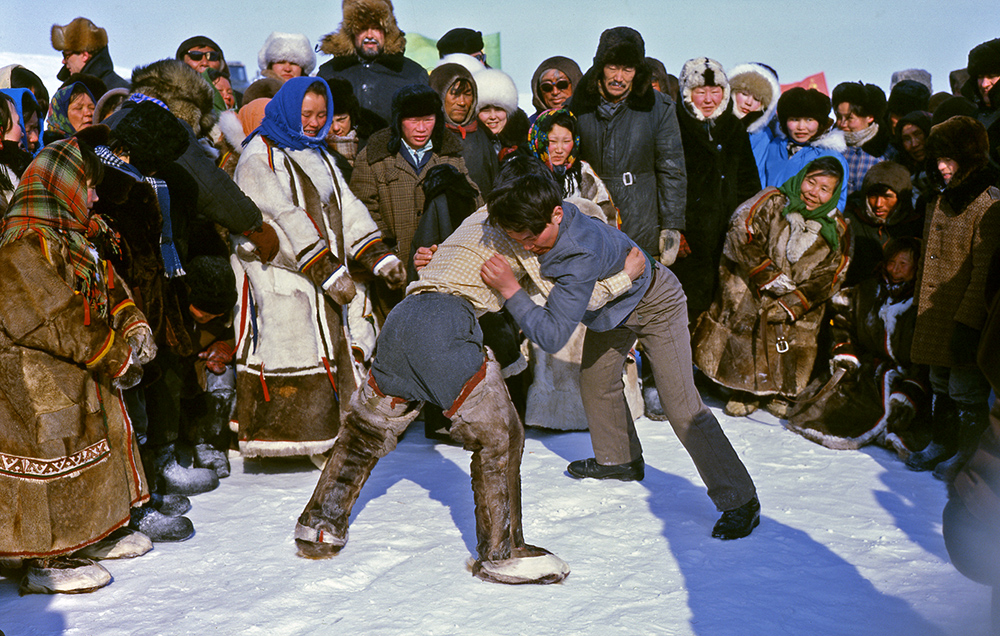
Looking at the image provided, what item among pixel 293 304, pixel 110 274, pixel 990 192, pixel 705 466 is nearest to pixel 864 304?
pixel 990 192

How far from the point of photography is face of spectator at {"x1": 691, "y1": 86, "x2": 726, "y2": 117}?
5727mm

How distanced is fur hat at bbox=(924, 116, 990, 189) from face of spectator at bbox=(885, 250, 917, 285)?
573 millimetres

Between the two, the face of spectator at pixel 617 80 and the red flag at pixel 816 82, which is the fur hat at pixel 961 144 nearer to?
the face of spectator at pixel 617 80

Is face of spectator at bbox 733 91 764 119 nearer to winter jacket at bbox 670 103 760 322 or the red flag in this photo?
winter jacket at bbox 670 103 760 322

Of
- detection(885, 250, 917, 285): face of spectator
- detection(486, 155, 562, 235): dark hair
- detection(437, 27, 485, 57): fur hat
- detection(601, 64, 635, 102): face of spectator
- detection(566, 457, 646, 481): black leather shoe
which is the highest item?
detection(437, 27, 485, 57): fur hat

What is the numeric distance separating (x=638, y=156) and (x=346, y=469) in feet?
10.2

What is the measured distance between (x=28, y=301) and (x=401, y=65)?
12.5 feet

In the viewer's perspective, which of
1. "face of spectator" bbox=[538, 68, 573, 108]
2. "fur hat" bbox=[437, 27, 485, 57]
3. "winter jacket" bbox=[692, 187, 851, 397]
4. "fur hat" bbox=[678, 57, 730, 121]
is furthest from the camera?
"fur hat" bbox=[437, 27, 485, 57]

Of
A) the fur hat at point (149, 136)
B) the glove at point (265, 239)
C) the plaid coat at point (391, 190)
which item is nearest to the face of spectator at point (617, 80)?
the plaid coat at point (391, 190)

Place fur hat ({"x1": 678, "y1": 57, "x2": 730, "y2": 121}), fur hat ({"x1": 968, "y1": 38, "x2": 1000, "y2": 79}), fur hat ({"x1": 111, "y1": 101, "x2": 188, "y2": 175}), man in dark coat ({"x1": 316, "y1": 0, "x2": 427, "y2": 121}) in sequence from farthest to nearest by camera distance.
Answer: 1. man in dark coat ({"x1": 316, "y1": 0, "x2": 427, "y2": 121})
2. fur hat ({"x1": 678, "y1": 57, "x2": 730, "y2": 121})
3. fur hat ({"x1": 968, "y1": 38, "x2": 1000, "y2": 79})
4. fur hat ({"x1": 111, "y1": 101, "x2": 188, "y2": 175})

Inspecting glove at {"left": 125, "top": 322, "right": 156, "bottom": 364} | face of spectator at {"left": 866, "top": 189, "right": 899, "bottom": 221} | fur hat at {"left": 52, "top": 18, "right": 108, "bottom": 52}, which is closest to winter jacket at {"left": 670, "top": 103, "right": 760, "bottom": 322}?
face of spectator at {"left": 866, "top": 189, "right": 899, "bottom": 221}

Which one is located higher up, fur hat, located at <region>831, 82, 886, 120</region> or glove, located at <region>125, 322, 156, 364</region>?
fur hat, located at <region>831, 82, 886, 120</region>

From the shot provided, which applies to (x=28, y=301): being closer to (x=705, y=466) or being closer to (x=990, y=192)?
(x=705, y=466)

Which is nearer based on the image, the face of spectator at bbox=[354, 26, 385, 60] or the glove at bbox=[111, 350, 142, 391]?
the glove at bbox=[111, 350, 142, 391]
